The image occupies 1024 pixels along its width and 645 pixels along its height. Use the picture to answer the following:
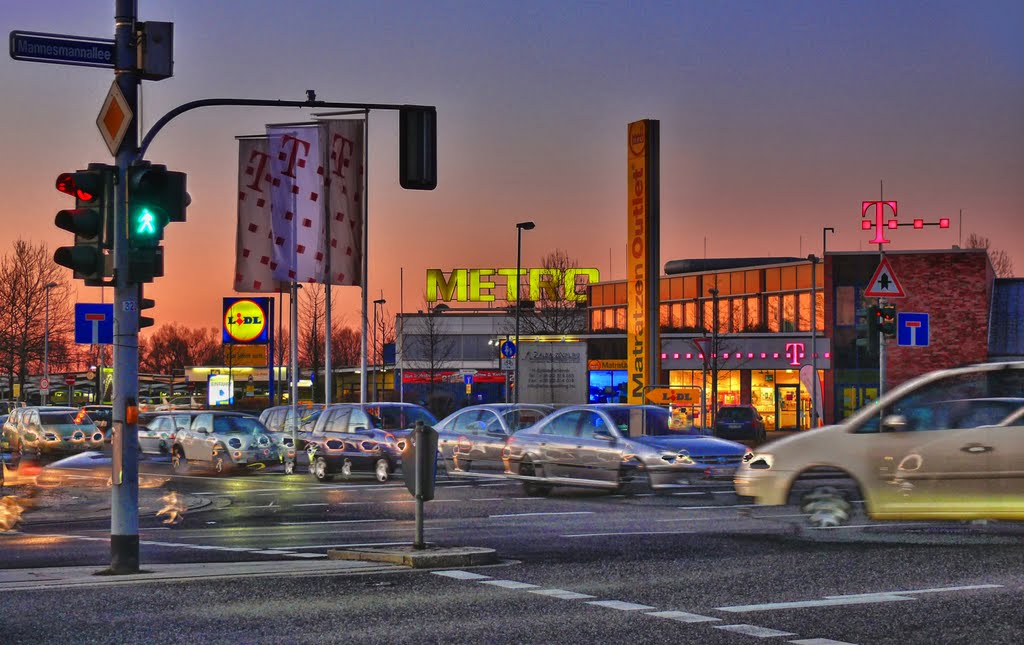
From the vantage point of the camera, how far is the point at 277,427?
40000 mm

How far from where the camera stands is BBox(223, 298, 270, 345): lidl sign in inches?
2124

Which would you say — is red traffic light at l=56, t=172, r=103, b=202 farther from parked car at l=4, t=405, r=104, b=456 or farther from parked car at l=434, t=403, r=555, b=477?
parked car at l=4, t=405, r=104, b=456

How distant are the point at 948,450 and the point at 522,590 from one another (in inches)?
216

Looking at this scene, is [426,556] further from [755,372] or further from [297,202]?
[755,372]

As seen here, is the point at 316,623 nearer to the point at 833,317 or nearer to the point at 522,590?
the point at 522,590

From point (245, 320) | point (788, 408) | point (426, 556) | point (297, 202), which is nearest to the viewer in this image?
point (426, 556)

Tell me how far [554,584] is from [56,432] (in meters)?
32.4

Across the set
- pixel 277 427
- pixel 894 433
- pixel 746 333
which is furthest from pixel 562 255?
pixel 894 433

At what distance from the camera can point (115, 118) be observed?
12.8 metres

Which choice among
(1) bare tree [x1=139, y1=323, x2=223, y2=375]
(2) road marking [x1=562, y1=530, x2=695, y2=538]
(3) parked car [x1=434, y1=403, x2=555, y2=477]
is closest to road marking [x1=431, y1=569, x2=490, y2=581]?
(2) road marking [x1=562, y1=530, x2=695, y2=538]

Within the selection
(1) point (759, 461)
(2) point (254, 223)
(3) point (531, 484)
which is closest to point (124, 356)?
(1) point (759, 461)

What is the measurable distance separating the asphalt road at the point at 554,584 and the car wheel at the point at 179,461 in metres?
13.5

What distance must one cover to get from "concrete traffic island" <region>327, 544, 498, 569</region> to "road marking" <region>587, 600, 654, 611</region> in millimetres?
2631

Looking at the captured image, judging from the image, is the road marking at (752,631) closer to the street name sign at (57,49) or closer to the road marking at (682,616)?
the road marking at (682,616)
